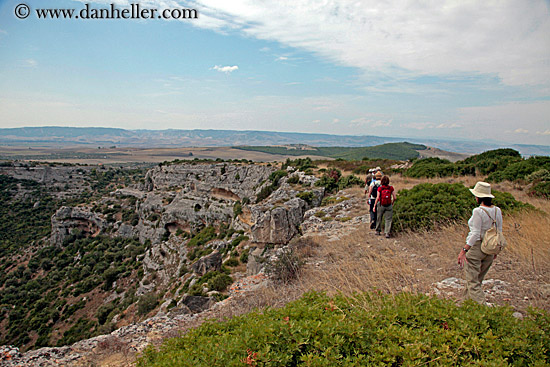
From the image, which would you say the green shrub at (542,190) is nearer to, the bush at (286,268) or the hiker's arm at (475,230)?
the hiker's arm at (475,230)

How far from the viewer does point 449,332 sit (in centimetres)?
247

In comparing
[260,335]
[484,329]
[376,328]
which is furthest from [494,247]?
[260,335]

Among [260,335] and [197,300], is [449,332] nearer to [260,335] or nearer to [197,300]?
[260,335]

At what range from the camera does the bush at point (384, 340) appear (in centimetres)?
229

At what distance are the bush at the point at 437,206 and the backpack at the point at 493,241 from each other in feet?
13.9

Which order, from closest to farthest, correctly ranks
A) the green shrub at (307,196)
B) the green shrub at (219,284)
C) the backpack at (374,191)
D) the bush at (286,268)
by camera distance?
the bush at (286,268) → the backpack at (374,191) → the green shrub at (219,284) → the green shrub at (307,196)

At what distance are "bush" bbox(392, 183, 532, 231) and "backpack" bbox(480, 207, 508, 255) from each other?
4.23 m

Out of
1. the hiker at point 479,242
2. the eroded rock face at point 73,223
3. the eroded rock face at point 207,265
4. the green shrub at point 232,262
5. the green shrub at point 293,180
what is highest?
the hiker at point 479,242

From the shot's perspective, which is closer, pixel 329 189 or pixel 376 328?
pixel 376 328

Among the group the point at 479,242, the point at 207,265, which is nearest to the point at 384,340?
the point at 479,242

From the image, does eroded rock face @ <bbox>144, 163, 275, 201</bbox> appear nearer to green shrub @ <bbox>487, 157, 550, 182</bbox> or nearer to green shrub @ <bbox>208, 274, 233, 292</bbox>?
green shrub @ <bbox>208, 274, 233, 292</bbox>

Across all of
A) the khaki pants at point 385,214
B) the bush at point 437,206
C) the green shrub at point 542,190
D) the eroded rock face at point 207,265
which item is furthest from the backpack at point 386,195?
the eroded rock face at point 207,265

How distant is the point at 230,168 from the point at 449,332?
33.3m

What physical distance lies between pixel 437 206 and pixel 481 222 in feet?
15.4
